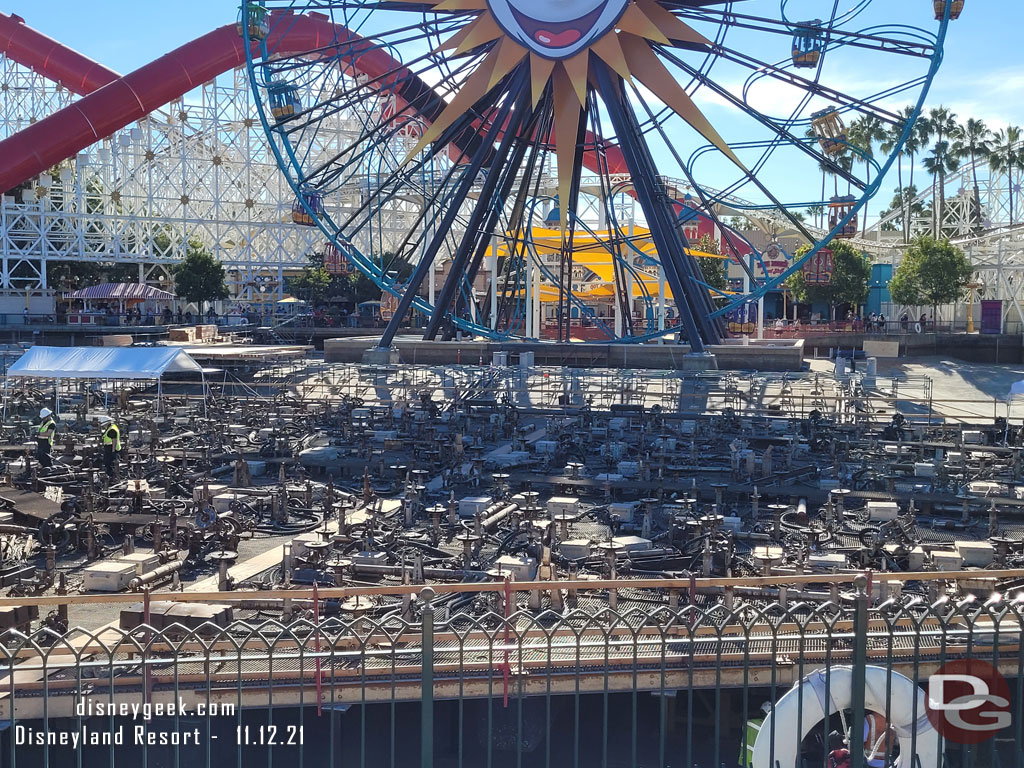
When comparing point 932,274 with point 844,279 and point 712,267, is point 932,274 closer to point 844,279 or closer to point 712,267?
point 844,279

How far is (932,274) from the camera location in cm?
5872

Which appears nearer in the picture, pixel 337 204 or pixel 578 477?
pixel 578 477

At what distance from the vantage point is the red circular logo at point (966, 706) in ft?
21.9

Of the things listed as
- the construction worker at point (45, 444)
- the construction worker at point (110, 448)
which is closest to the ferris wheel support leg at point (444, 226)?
the construction worker at point (45, 444)

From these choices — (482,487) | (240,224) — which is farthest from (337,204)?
(482,487)

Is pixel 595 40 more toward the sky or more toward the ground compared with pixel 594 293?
more toward the sky

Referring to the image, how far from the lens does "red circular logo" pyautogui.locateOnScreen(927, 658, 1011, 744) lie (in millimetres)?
6676

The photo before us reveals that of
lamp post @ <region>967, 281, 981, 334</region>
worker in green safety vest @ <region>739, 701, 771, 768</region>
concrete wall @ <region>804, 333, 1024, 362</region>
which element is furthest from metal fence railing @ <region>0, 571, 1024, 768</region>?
lamp post @ <region>967, 281, 981, 334</region>

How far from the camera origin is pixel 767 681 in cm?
973

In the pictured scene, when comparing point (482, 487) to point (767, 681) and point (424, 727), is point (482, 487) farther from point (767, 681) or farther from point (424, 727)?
point (424, 727)

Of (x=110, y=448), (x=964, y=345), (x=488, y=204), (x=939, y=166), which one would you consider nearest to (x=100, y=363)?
(x=110, y=448)

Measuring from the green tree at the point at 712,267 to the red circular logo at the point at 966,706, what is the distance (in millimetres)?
59679

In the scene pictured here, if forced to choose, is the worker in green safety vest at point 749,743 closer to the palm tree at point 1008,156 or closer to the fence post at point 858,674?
the fence post at point 858,674

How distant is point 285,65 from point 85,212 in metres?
39.4
